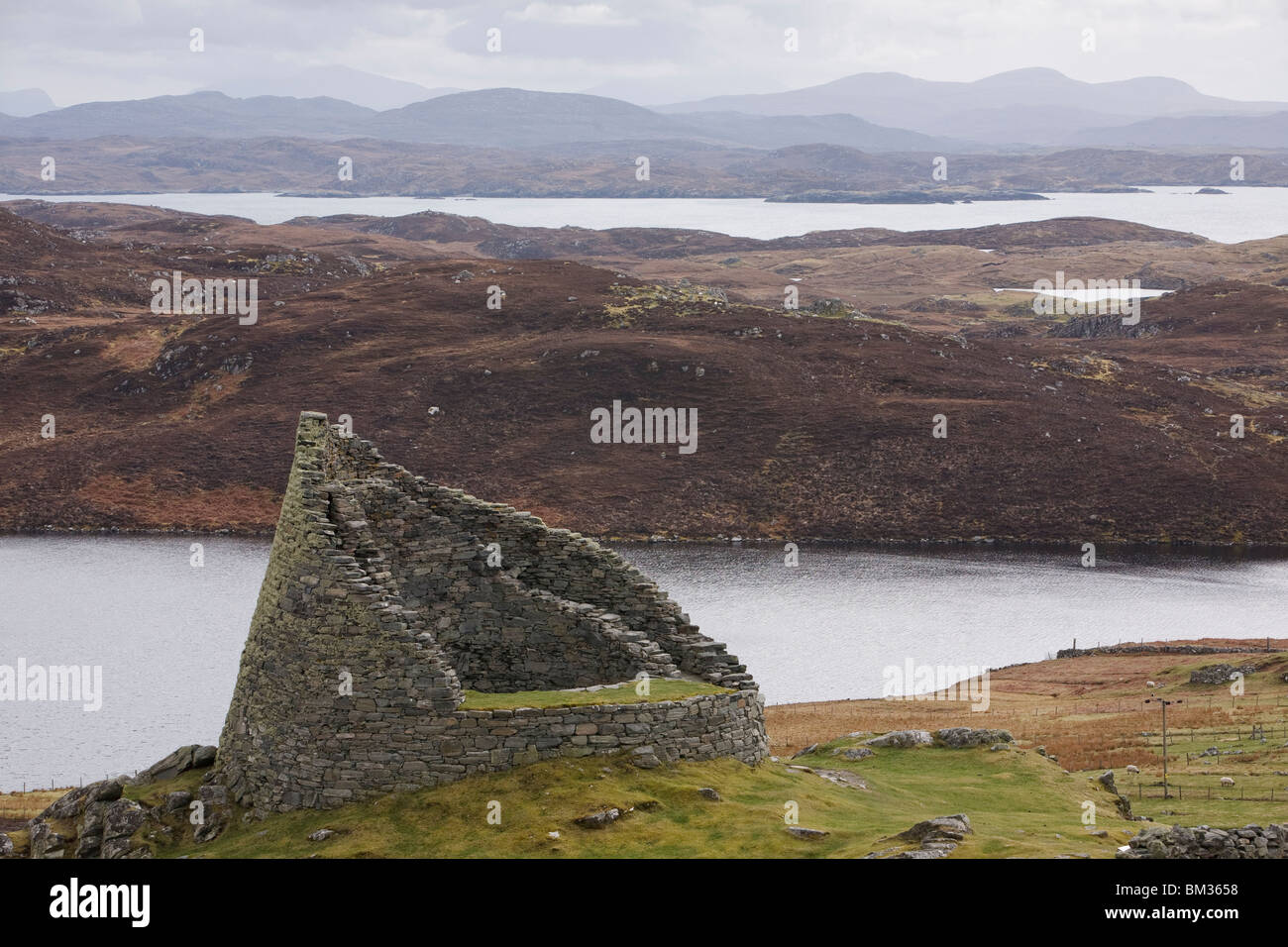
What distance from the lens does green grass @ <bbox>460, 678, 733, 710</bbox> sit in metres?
27.0

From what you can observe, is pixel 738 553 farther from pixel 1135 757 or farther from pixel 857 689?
pixel 1135 757

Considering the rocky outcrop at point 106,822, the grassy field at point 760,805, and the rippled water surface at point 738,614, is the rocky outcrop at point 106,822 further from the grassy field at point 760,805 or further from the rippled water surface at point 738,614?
the rippled water surface at point 738,614

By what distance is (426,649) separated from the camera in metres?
26.8

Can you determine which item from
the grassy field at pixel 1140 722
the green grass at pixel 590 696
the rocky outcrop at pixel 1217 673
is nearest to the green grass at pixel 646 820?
the green grass at pixel 590 696

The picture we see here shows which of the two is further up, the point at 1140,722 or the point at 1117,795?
the point at 1117,795

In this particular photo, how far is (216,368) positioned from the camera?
5389 inches

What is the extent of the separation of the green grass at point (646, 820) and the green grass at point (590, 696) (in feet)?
3.90

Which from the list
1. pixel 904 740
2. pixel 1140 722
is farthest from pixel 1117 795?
pixel 1140 722

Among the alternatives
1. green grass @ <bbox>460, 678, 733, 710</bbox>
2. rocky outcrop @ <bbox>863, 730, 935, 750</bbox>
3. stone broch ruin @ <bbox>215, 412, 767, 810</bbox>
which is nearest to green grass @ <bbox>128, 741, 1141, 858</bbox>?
stone broch ruin @ <bbox>215, 412, 767, 810</bbox>

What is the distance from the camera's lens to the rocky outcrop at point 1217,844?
69.7 feet

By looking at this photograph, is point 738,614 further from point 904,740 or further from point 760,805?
point 760,805

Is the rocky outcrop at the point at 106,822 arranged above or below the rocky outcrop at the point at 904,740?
above

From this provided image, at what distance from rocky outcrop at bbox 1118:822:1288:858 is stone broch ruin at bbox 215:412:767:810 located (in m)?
8.97

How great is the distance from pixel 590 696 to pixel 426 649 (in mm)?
3301
